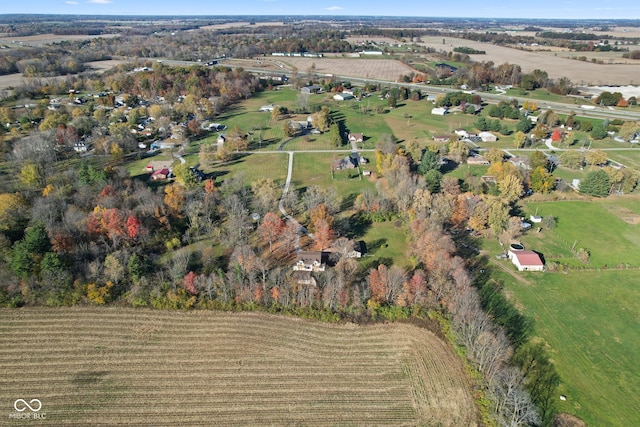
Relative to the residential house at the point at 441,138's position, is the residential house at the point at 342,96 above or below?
above

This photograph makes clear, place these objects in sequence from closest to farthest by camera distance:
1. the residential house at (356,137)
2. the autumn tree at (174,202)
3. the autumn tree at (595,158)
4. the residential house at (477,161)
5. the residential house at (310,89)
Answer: the autumn tree at (174,202)
the autumn tree at (595,158)
the residential house at (477,161)
the residential house at (356,137)
the residential house at (310,89)

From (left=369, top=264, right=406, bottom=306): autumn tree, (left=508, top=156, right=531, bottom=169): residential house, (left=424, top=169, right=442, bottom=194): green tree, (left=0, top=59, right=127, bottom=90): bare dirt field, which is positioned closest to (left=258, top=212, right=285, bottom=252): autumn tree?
(left=369, top=264, right=406, bottom=306): autumn tree

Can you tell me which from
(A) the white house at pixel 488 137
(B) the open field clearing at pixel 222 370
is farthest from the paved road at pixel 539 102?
(B) the open field clearing at pixel 222 370

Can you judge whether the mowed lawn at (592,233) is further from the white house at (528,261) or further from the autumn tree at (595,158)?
the autumn tree at (595,158)

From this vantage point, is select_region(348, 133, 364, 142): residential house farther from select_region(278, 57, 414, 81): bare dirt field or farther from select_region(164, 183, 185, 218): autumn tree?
select_region(278, 57, 414, 81): bare dirt field

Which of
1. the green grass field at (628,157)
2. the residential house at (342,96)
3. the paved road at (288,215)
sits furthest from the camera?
the residential house at (342,96)

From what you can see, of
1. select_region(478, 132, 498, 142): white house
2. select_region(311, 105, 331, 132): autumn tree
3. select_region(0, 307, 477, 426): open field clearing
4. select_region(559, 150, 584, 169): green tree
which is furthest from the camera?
select_region(311, 105, 331, 132): autumn tree

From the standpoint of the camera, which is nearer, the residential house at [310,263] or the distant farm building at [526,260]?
the residential house at [310,263]

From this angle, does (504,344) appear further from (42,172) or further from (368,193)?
(42,172)

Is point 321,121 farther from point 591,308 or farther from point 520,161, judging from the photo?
point 591,308
